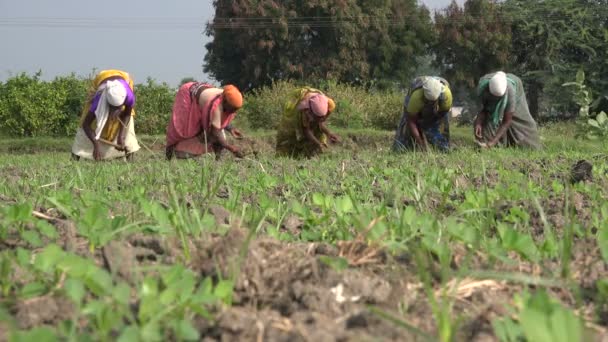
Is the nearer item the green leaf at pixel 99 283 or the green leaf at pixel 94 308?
the green leaf at pixel 94 308

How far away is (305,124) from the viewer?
9.73 m

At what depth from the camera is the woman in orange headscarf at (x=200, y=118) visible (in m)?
8.99

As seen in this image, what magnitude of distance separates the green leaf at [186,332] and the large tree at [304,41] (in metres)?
31.1

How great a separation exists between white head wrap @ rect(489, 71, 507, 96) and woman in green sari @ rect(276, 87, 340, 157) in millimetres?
2116

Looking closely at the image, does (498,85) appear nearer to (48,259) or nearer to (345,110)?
(48,259)

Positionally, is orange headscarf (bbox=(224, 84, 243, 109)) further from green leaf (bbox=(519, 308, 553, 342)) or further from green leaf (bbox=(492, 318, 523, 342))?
green leaf (bbox=(519, 308, 553, 342))

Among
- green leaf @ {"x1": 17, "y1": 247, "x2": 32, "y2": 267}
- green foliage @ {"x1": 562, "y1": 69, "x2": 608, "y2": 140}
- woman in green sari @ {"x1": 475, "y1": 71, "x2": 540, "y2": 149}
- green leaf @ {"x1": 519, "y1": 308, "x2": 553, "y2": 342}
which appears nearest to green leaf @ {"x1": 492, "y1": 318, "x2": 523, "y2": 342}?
green leaf @ {"x1": 519, "y1": 308, "x2": 553, "y2": 342}

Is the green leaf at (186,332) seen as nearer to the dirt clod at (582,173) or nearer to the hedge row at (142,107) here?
the dirt clod at (582,173)

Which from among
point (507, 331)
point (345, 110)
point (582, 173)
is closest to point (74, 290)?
point (507, 331)

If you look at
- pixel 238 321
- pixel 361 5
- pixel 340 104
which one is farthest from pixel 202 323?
pixel 361 5

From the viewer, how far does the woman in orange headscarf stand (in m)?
8.99

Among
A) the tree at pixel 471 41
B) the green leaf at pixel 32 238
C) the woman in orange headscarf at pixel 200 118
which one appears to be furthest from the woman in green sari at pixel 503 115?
the tree at pixel 471 41

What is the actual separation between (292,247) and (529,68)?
Result: 32086 millimetres

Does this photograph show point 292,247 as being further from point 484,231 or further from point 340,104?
point 340,104
